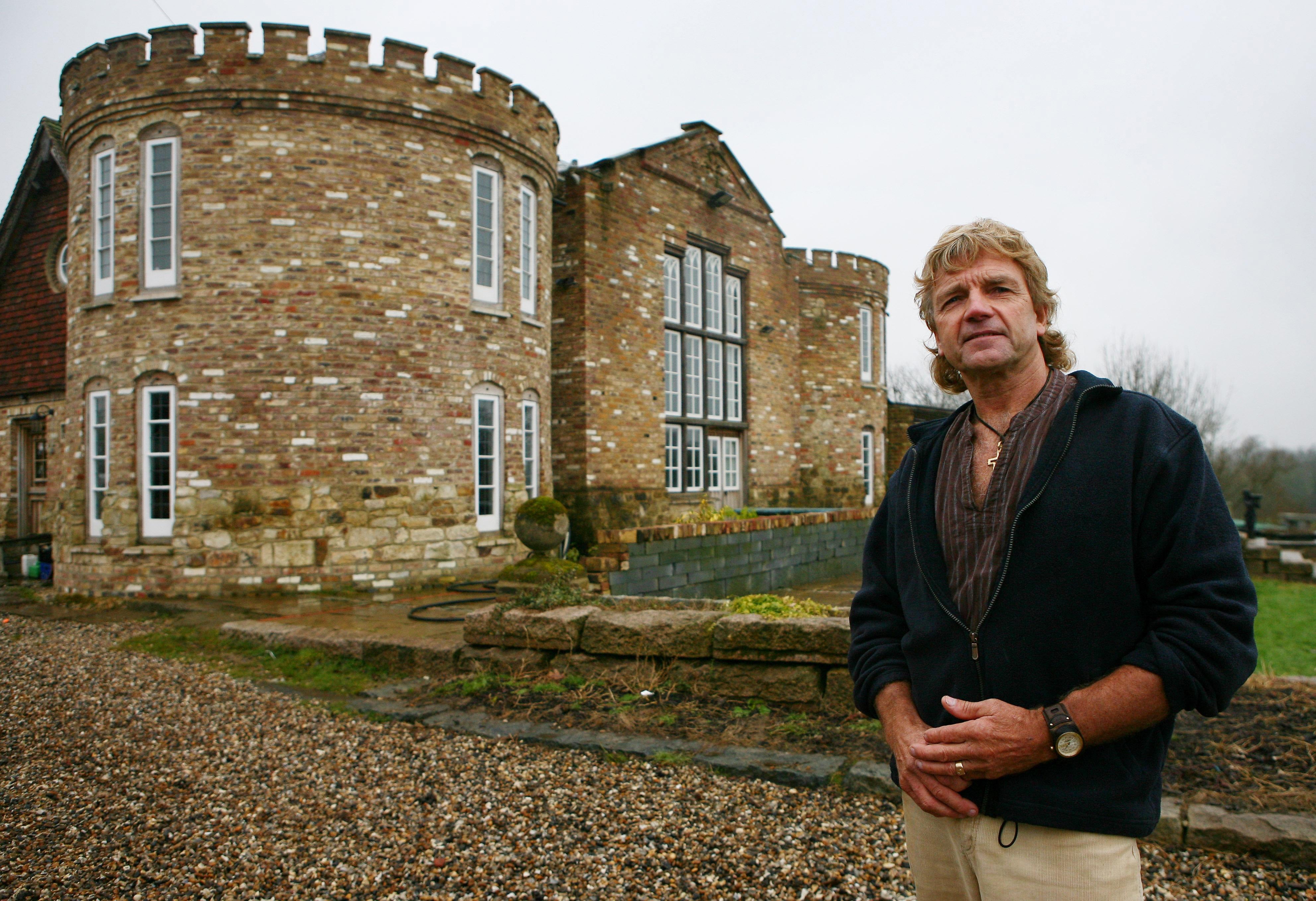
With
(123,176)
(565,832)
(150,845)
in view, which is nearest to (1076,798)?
(565,832)

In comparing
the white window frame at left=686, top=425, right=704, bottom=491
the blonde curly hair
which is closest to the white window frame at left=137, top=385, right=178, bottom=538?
the white window frame at left=686, top=425, right=704, bottom=491

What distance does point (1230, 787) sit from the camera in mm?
3539

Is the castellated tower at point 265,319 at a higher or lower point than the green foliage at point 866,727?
higher

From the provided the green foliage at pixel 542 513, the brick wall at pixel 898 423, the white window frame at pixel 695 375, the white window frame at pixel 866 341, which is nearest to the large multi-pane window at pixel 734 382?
the white window frame at pixel 695 375

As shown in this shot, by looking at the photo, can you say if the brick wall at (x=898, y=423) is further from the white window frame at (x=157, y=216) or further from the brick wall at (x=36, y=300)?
the brick wall at (x=36, y=300)

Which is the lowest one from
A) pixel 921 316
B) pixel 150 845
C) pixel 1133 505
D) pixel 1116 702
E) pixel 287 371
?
pixel 150 845

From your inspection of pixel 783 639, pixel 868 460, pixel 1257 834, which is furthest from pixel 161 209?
pixel 868 460

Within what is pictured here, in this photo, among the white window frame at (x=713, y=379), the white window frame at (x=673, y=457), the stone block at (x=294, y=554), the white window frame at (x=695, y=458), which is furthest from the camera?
the white window frame at (x=713, y=379)

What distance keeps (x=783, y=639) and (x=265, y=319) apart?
862cm

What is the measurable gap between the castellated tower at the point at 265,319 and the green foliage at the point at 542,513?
11.9 feet

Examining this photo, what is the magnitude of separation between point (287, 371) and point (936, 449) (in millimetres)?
10204

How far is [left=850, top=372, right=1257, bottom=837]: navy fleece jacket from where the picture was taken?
148cm

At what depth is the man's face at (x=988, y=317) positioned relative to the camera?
1803 mm

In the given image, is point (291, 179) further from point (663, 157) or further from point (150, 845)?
point (150, 845)
